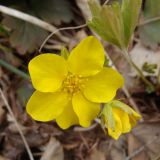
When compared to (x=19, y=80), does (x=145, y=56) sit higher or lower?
lower

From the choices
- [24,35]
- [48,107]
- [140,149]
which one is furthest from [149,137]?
[24,35]

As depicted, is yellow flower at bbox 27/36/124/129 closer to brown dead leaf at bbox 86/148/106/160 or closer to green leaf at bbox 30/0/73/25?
brown dead leaf at bbox 86/148/106/160

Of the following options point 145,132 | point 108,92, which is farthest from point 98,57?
point 145,132

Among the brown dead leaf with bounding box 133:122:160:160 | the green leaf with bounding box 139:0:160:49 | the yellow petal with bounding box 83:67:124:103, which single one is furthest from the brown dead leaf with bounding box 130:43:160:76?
the yellow petal with bounding box 83:67:124:103

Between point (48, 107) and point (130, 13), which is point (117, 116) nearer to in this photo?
point (48, 107)

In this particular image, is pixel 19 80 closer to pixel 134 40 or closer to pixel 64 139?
pixel 64 139

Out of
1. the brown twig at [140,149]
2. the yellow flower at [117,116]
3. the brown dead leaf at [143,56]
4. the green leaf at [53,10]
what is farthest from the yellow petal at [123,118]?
the green leaf at [53,10]

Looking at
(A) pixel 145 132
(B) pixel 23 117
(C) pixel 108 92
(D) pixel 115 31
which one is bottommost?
(A) pixel 145 132
